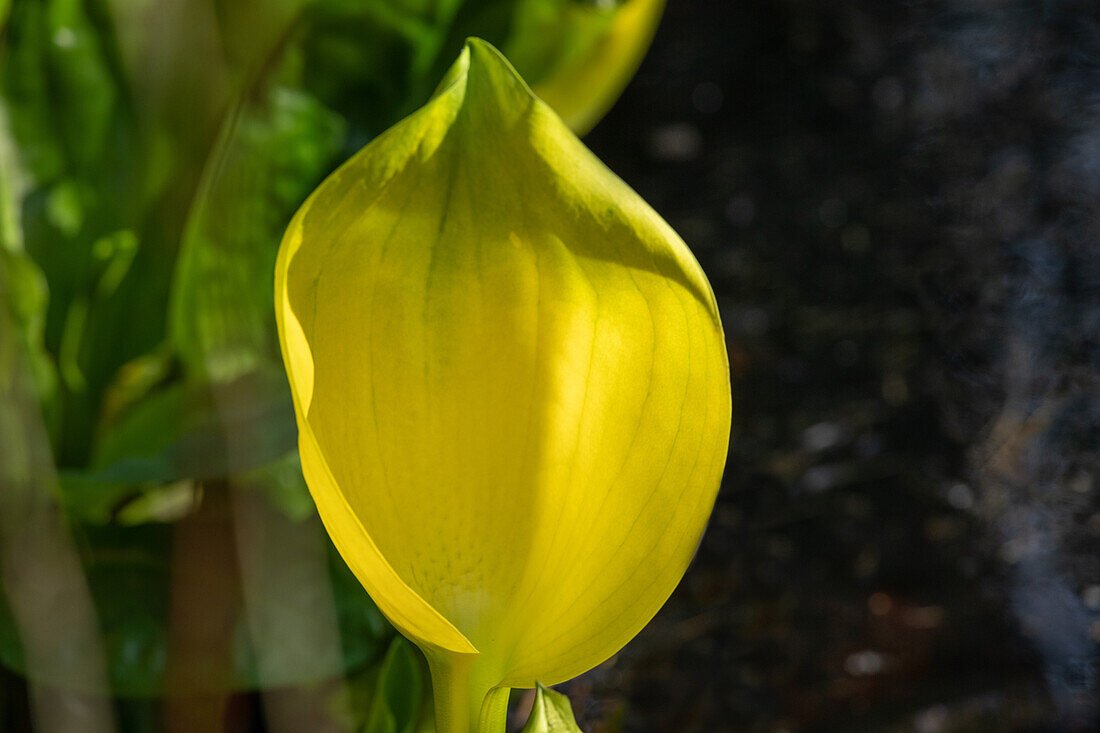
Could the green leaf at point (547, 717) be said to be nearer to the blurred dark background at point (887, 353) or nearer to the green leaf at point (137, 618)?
the green leaf at point (137, 618)

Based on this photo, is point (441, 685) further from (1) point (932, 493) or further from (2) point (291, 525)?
(1) point (932, 493)

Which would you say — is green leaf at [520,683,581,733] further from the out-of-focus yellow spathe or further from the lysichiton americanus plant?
the out-of-focus yellow spathe

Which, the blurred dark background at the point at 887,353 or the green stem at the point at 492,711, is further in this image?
the blurred dark background at the point at 887,353

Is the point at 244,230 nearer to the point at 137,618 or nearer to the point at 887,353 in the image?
the point at 137,618

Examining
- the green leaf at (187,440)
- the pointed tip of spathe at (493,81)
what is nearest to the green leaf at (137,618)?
the green leaf at (187,440)

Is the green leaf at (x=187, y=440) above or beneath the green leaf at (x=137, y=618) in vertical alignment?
above

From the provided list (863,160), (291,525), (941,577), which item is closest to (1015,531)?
(941,577)

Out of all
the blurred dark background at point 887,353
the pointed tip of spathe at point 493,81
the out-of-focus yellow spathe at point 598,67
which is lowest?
the blurred dark background at point 887,353
